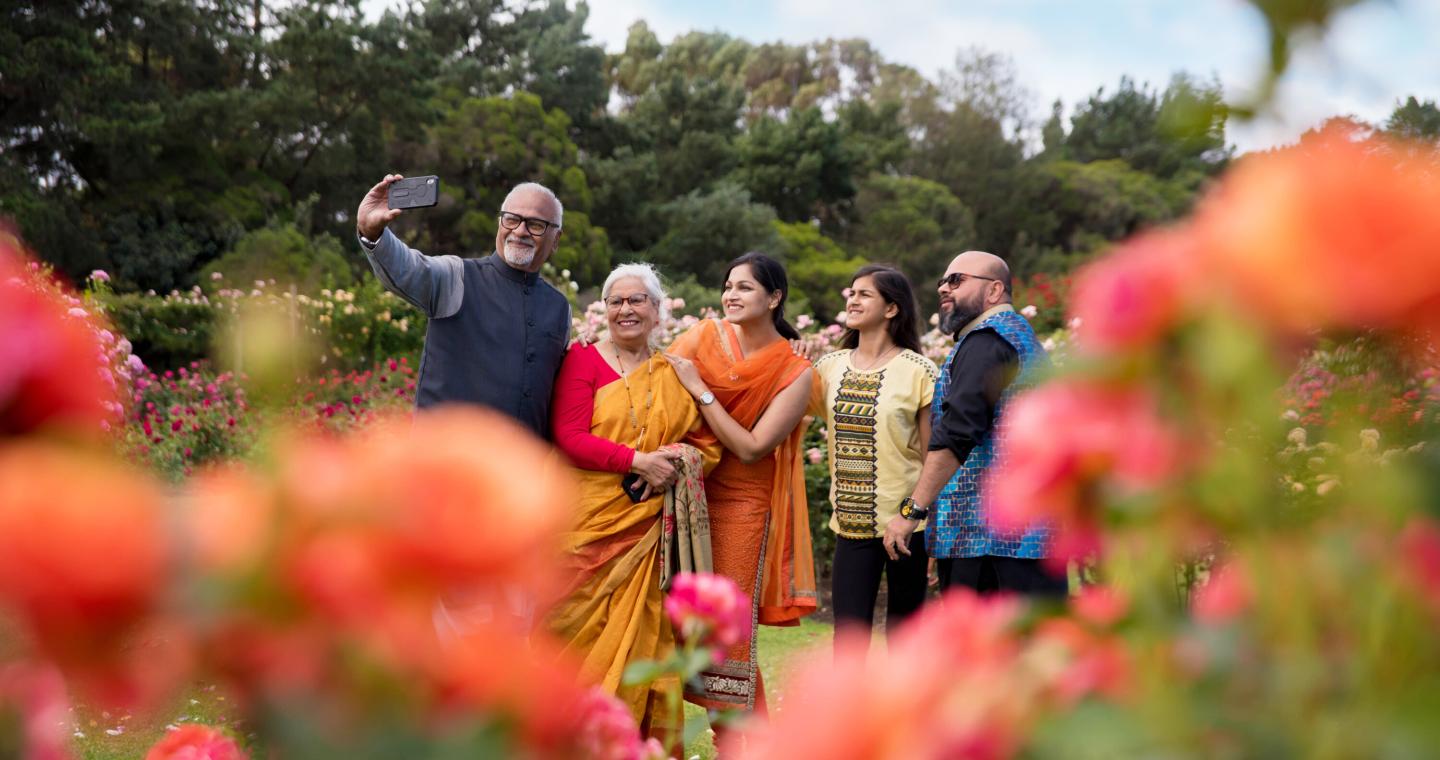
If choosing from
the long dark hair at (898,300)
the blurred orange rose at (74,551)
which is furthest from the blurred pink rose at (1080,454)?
the long dark hair at (898,300)

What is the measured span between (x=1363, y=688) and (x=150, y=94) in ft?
66.8

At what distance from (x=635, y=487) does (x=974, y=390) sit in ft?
3.46

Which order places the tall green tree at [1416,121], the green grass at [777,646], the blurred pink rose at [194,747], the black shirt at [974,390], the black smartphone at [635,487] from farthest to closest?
the green grass at [777,646], the black smartphone at [635,487], the black shirt at [974,390], the blurred pink rose at [194,747], the tall green tree at [1416,121]

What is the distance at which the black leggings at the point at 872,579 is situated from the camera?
395 cm

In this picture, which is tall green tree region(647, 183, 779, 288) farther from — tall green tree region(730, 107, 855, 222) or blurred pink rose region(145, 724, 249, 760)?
blurred pink rose region(145, 724, 249, 760)

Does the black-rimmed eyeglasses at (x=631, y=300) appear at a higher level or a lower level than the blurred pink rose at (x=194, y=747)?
higher

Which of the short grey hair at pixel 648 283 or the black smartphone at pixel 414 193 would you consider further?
the short grey hair at pixel 648 283

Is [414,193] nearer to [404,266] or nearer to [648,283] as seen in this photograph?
[404,266]

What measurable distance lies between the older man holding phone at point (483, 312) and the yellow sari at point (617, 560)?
23 centimetres

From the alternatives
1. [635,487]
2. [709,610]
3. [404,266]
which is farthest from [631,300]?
[709,610]

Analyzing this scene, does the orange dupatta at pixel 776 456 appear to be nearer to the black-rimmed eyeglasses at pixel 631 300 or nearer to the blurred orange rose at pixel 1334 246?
the black-rimmed eyeglasses at pixel 631 300

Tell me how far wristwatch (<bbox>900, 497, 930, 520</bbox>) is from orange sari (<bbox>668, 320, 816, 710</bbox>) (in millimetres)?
337

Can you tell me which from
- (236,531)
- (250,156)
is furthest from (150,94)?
(236,531)

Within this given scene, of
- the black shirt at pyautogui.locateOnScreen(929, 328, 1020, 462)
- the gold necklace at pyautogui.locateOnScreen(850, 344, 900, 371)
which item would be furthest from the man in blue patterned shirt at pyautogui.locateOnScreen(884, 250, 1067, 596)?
the gold necklace at pyautogui.locateOnScreen(850, 344, 900, 371)
